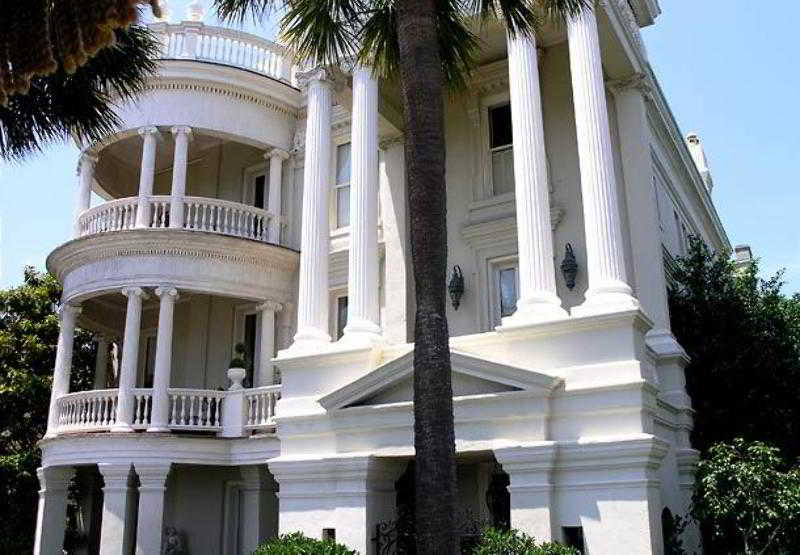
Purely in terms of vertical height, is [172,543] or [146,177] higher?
[146,177]

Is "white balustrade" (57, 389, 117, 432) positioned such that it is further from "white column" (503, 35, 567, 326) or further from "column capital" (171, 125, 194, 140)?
"white column" (503, 35, 567, 326)

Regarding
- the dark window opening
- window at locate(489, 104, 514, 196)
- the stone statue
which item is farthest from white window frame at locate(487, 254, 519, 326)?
the stone statue

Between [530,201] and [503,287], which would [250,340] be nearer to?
[503,287]

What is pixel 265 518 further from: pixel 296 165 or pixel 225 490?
pixel 296 165

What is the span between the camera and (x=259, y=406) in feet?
57.8

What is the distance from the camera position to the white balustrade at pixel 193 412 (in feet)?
57.0

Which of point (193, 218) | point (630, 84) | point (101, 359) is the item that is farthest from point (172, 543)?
point (630, 84)

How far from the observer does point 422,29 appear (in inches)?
355

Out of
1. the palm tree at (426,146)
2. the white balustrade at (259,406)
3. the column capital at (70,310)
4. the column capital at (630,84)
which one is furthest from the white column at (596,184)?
the column capital at (70,310)

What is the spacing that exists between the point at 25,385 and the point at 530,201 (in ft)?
51.2

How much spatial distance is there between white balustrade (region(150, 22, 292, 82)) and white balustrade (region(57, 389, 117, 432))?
8.23 m

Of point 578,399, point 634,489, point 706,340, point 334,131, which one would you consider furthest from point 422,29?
point 334,131

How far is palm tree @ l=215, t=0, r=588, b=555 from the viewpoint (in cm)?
766

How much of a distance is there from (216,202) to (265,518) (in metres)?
7.25
